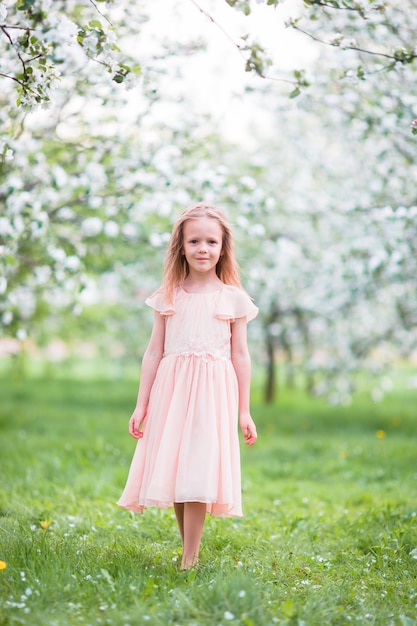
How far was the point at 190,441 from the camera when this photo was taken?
336 cm

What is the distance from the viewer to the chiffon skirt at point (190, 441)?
3.32 metres

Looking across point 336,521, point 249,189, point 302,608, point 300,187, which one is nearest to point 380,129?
point 249,189

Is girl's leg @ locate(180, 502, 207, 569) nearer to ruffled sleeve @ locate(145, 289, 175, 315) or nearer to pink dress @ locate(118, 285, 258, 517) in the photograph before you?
pink dress @ locate(118, 285, 258, 517)

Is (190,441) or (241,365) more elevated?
(241,365)

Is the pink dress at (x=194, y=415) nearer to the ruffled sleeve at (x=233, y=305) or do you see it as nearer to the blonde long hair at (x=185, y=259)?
the ruffled sleeve at (x=233, y=305)

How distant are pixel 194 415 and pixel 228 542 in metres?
1.01

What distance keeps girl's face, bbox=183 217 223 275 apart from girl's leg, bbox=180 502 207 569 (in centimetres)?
121

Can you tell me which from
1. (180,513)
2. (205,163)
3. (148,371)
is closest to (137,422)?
(148,371)

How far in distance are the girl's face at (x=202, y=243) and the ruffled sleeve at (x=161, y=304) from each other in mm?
234

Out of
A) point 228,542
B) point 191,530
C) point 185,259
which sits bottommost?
point 228,542

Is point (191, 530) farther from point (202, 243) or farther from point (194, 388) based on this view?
point (202, 243)

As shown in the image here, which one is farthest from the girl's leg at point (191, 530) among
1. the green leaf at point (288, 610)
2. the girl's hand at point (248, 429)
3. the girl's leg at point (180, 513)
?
the green leaf at point (288, 610)

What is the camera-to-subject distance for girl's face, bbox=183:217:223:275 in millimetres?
3611

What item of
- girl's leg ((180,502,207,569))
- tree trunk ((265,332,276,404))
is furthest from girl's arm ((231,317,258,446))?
tree trunk ((265,332,276,404))
